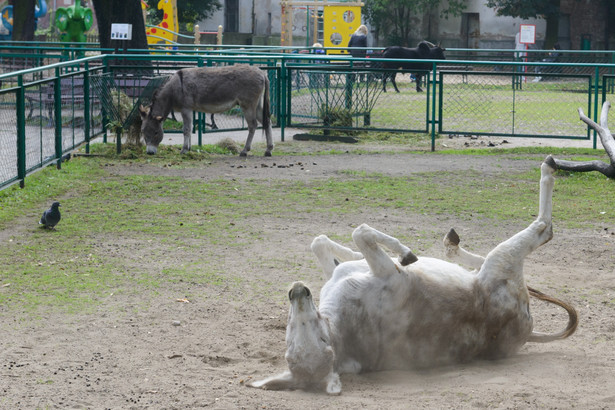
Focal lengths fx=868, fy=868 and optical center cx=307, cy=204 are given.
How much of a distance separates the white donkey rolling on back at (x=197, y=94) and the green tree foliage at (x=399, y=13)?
30468 millimetres

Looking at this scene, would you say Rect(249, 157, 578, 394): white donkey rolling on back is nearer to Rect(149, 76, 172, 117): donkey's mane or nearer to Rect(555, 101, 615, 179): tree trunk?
Rect(555, 101, 615, 179): tree trunk

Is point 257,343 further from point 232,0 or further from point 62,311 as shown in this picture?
point 232,0

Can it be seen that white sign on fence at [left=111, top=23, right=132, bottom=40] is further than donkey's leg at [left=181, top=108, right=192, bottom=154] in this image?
Yes

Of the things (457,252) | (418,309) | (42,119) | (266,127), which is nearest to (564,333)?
(457,252)

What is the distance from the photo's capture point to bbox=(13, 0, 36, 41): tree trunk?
3141 cm

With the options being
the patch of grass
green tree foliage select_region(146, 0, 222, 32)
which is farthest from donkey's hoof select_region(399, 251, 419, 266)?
green tree foliage select_region(146, 0, 222, 32)

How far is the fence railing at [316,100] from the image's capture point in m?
12.1

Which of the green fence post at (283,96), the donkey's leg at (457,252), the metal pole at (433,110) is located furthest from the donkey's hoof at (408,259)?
the green fence post at (283,96)

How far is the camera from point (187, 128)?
48.2 ft

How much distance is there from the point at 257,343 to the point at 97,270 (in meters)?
2.35

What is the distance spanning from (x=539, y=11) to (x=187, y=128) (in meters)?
29.3

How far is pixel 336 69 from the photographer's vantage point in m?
16.2

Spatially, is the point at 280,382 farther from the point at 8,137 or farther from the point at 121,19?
the point at 121,19

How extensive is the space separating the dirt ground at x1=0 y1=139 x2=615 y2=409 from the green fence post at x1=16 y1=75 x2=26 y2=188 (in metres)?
3.33
